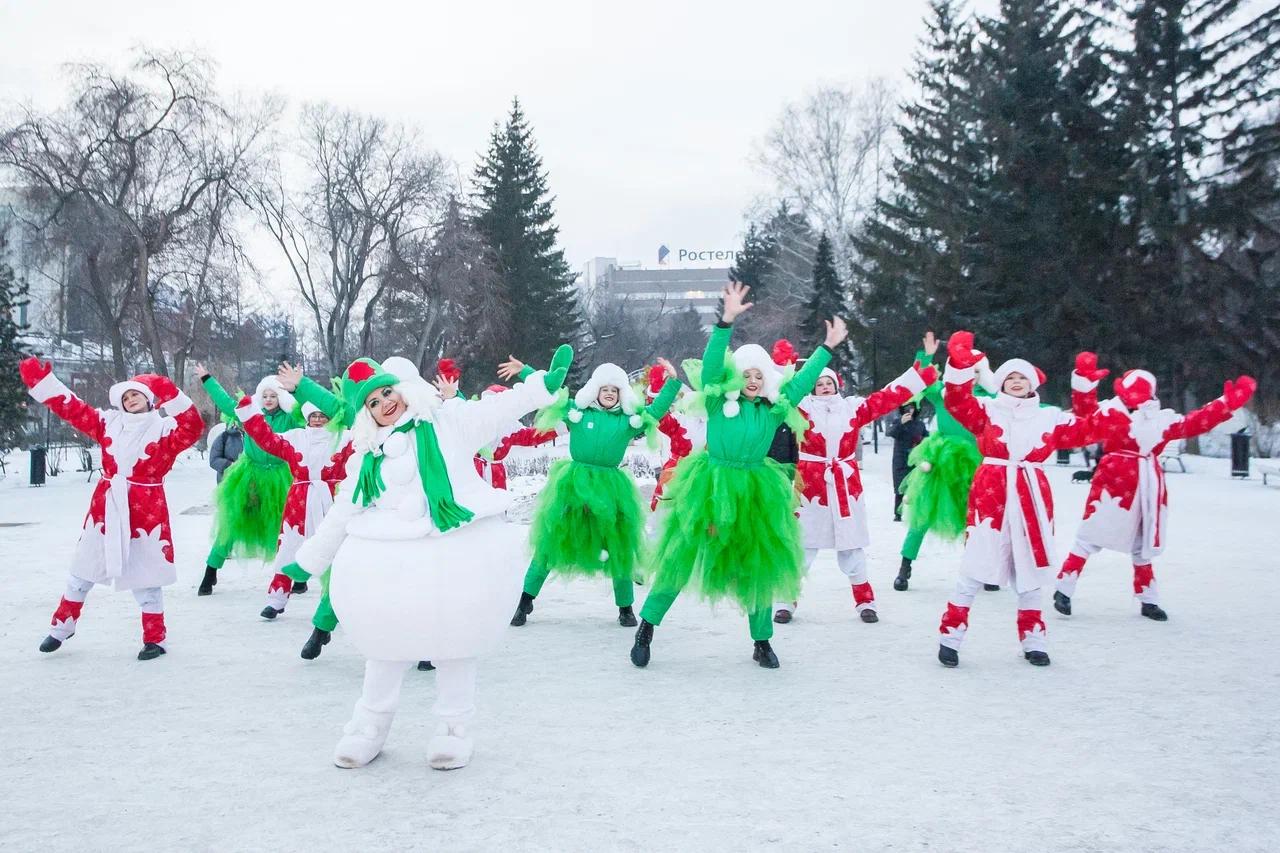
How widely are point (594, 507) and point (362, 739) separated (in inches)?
123

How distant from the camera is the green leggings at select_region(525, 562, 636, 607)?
7.69 metres

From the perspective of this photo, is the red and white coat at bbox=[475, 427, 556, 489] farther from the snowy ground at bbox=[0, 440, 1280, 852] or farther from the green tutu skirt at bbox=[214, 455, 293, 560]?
the green tutu skirt at bbox=[214, 455, 293, 560]

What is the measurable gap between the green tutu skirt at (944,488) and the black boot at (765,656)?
9.98ft

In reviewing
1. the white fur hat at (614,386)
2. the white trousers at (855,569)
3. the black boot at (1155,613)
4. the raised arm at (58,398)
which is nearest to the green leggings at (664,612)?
the white trousers at (855,569)

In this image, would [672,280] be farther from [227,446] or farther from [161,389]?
[161,389]

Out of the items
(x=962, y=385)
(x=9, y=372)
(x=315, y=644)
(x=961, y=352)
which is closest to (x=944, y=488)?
(x=962, y=385)

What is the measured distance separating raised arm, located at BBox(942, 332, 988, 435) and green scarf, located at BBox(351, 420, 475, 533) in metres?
3.25

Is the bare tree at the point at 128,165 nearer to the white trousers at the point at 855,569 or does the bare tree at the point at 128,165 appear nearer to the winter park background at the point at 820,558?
the winter park background at the point at 820,558

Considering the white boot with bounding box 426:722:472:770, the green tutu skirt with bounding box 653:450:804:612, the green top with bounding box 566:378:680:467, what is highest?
the green top with bounding box 566:378:680:467

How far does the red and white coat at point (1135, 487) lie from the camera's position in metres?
7.77

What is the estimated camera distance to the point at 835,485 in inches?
323

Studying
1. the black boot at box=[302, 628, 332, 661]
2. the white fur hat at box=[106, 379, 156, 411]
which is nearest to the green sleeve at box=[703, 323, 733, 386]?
the black boot at box=[302, 628, 332, 661]

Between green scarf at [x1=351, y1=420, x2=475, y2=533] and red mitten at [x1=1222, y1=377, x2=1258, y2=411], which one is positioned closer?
green scarf at [x1=351, y1=420, x2=475, y2=533]

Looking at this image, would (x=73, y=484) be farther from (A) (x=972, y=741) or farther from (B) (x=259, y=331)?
(A) (x=972, y=741)
